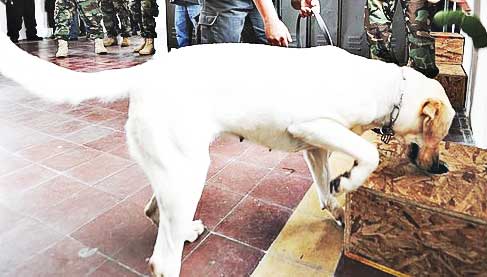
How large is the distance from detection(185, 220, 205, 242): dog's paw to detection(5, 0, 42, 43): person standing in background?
20.2 feet

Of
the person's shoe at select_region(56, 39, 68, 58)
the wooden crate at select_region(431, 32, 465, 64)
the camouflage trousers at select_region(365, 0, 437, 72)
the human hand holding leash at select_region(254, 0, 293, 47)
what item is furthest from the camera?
the person's shoe at select_region(56, 39, 68, 58)

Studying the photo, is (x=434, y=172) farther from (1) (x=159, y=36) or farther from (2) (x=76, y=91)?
(1) (x=159, y=36)

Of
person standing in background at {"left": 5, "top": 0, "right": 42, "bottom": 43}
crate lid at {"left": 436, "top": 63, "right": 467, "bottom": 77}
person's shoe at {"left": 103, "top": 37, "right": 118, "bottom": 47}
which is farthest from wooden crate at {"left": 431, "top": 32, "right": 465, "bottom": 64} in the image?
person standing in background at {"left": 5, "top": 0, "right": 42, "bottom": 43}

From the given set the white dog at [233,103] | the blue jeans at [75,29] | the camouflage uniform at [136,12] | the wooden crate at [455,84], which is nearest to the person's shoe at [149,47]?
the camouflage uniform at [136,12]

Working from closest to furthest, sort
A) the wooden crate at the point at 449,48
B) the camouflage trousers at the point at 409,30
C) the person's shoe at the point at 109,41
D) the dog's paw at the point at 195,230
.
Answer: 1. the dog's paw at the point at 195,230
2. the camouflage trousers at the point at 409,30
3. the wooden crate at the point at 449,48
4. the person's shoe at the point at 109,41

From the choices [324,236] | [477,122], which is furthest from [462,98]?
[324,236]

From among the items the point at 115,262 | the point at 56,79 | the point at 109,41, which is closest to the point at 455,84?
the point at 115,262

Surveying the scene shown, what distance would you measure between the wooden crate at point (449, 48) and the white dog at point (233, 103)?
6.53 ft

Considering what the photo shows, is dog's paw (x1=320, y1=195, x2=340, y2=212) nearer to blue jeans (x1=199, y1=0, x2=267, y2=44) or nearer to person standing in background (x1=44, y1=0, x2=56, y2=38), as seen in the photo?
blue jeans (x1=199, y1=0, x2=267, y2=44)

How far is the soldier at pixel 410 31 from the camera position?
80.3 inches

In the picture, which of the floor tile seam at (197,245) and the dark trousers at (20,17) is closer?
the floor tile seam at (197,245)

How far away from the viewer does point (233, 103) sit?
1.05 meters

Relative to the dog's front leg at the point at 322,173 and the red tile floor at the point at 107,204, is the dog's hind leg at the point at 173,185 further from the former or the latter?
the dog's front leg at the point at 322,173

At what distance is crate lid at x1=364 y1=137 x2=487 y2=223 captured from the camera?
105cm
